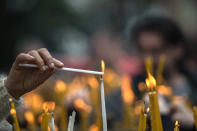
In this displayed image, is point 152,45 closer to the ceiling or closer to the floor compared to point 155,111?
closer to the ceiling

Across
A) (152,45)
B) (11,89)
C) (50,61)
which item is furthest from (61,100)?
(152,45)

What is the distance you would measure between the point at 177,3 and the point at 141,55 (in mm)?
7141

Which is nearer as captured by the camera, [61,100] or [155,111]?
[155,111]

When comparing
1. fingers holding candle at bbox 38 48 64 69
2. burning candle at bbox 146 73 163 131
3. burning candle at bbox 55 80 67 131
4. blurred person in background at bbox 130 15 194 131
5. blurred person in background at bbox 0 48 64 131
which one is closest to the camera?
burning candle at bbox 146 73 163 131

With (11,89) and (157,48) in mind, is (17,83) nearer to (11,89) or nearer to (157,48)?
(11,89)

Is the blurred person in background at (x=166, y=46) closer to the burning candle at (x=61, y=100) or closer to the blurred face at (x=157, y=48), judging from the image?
the blurred face at (x=157, y=48)

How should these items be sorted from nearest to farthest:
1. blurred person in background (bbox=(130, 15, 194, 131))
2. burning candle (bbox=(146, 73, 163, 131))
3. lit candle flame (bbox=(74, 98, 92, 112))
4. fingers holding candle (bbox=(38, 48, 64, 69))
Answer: burning candle (bbox=(146, 73, 163, 131)), fingers holding candle (bbox=(38, 48, 64, 69)), lit candle flame (bbox=(74, 98, 92, 112)), blurred person in background (bbox=(130, 15, 194, 131))

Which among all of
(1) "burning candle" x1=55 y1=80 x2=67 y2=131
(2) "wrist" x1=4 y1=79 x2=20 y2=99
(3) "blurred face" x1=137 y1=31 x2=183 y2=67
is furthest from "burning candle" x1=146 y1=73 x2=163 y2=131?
(3) "blurred face" x1=137 y1=31 x2=183 y2=67

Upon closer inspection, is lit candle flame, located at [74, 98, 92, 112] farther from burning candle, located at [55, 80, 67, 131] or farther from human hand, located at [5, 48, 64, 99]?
human hand, located at [5, 48, 64, 99]

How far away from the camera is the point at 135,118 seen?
235 centimetres

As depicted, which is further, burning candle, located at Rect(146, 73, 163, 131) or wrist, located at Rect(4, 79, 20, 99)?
wrist, located at Rect(4, 79, 20, 99)

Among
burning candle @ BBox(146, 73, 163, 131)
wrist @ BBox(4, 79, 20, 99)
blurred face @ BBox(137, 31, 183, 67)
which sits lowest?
burning candle @ BBox(146, 73, 163, 131)

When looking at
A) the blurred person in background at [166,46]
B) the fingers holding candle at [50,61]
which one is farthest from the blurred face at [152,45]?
the fingers holding candle at [50,61]

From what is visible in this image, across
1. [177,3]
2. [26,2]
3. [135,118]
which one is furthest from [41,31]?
[135,118]
